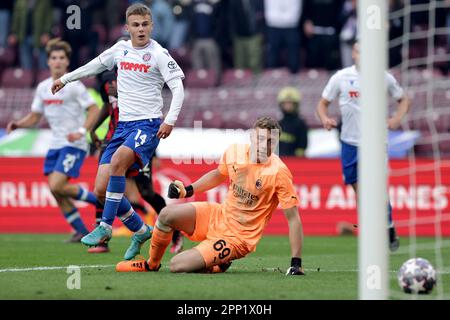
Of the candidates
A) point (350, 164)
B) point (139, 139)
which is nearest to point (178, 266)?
point (139, 139)

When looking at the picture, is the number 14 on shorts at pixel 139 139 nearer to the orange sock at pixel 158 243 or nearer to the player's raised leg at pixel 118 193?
the player's raised leg at pixel 118 193

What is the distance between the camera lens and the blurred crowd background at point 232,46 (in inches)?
779

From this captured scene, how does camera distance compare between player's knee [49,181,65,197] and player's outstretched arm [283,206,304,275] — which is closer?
player's outstretched arm [283,206,304,275]

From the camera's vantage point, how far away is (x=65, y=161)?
46.3ft

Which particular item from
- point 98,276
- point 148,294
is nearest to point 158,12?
point 98,276

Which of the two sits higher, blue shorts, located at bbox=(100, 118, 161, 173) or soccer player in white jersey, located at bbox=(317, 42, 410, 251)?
soccer player in white jersey, located at bbox=(317, 42, 410, 251)

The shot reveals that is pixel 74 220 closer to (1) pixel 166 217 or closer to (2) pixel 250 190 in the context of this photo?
(1) pixel 166 217

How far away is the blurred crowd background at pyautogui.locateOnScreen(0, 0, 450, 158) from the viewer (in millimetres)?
19781

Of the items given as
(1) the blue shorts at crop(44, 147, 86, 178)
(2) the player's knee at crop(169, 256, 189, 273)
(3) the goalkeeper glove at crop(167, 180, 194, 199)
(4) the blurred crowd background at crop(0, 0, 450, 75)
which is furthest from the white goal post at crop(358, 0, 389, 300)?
→ (4) the blurred crowd background at crop(0, 0, 450, 75)

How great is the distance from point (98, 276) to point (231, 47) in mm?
13178

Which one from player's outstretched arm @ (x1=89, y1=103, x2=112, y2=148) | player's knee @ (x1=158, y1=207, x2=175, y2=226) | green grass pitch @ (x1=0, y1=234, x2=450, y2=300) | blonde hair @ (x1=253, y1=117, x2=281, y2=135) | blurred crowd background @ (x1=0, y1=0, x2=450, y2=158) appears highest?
blurred crowd background @ (x1=0, y1=0, x2=450, y2=158)

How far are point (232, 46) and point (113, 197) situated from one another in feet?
39.1

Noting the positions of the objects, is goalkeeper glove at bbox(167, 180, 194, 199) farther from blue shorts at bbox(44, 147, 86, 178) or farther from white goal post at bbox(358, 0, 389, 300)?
blue shorts at bbox(44, 147, 86, 178)

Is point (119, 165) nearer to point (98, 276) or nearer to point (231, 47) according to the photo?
point (98, 276)
